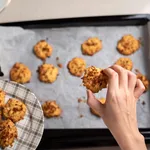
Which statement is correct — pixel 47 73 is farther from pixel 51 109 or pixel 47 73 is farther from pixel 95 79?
pixel 95 79

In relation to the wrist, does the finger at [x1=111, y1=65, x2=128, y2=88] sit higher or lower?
higher

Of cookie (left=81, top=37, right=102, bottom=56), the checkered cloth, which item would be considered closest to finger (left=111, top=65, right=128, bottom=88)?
the checkered cloth

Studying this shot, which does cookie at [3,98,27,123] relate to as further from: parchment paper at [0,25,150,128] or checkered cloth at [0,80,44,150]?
parchment paper at [0,25,150,128]

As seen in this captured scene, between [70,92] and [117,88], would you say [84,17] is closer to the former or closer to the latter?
[70,92]

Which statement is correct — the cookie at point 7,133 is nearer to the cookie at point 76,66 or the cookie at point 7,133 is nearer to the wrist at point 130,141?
the cookie at point 76,66

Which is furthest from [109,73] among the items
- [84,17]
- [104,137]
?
[84,17]
